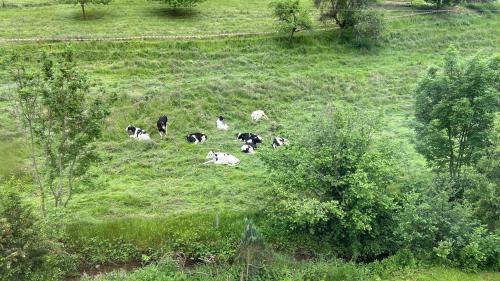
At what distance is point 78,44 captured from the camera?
1547 inches

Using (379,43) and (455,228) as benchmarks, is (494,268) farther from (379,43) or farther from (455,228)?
(379,43)

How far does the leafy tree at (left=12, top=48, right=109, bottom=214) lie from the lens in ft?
63.6

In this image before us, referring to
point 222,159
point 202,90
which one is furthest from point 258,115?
point 222,159

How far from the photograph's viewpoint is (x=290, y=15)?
4338 cm

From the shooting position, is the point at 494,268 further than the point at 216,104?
No

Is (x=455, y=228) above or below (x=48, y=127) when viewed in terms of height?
below

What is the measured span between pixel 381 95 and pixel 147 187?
22050 millimetres

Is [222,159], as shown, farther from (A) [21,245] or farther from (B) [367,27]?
(B) [367,27]

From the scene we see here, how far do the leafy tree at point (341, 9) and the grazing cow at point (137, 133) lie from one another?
24559mm

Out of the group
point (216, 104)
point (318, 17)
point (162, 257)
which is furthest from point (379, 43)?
point (162, 257)

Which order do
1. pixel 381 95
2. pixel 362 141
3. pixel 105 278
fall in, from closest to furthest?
pixel 105 278 < pixel 362 141 < pixel 381 95

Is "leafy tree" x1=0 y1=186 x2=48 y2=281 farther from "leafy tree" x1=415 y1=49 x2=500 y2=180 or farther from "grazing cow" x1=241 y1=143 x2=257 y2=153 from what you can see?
"leafy tree" x1=415 y1=49 x2=500 y2=180

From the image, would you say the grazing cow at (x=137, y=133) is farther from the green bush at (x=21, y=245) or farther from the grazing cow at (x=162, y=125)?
the green bush at (x=21, y=245)

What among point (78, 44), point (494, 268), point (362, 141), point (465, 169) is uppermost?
point (78, 44)
